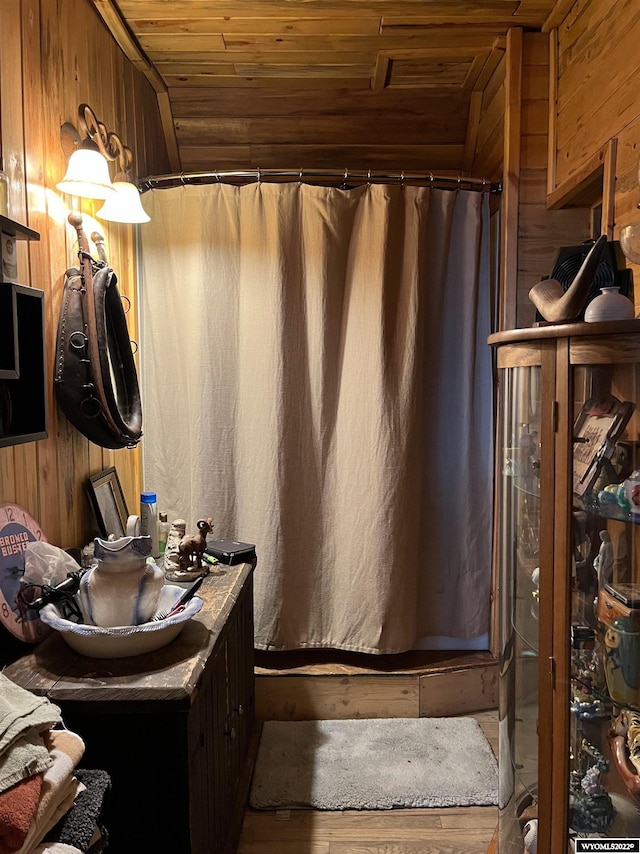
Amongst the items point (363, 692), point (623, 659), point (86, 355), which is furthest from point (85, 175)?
point (363, 692)

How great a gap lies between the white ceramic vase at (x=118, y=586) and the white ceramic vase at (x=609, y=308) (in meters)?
1.01

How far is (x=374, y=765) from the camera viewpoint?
6.93 ft

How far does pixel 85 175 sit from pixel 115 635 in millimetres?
1138

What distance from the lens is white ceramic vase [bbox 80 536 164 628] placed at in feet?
4.37

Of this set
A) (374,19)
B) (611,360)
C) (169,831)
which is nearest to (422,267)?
(374,19)

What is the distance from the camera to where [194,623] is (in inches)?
59.9

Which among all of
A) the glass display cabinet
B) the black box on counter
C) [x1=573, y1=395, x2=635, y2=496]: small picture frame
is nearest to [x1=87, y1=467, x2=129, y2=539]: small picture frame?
the black box on counter

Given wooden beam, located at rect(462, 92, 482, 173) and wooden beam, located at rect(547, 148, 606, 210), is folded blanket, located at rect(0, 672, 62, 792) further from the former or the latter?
Result: wooden beam, located at rect(462, 92, 482, 173)

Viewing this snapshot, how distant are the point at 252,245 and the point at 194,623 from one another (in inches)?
57.5

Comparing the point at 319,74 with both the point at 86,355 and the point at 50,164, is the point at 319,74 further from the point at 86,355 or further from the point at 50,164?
the point at 86,355

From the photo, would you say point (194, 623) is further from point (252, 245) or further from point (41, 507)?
point (252, 245)

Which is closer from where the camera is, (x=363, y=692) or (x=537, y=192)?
(x=537, y=192)

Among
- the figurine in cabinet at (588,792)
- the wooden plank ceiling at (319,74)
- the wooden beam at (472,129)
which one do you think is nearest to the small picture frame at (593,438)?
the figurine in cabinet at (588,792)

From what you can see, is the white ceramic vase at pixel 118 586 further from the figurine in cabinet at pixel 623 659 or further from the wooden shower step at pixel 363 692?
the wooden shower step at pixel 363 692
